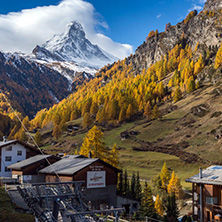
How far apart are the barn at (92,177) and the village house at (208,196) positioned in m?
14.4

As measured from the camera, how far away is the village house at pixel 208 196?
38688 millimetres

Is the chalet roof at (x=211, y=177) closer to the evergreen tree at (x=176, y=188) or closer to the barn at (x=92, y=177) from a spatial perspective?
the barn at (x=92, y=177)

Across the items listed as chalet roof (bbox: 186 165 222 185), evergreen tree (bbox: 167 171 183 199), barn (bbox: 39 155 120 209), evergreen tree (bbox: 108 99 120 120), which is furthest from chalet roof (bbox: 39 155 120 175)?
Answer: evergreen tree (bbox: 108 99 120 120)

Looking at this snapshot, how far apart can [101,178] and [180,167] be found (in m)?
53.0

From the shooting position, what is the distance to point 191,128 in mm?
130625

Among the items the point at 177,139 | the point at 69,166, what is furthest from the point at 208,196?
the point at 177,139

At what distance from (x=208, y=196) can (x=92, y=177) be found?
736 inches

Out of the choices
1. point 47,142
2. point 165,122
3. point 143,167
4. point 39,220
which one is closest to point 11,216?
point 39,220

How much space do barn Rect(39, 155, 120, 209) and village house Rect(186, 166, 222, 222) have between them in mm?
14378

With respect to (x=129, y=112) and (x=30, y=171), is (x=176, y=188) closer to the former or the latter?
(x=30, y=171)

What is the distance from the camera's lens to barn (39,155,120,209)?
4562 centimetres

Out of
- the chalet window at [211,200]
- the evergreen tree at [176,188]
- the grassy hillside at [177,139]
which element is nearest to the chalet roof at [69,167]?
the chalet window at [211,200]

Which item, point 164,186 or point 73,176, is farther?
point 164,186

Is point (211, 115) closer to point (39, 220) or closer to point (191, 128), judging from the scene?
point (191, 128)
